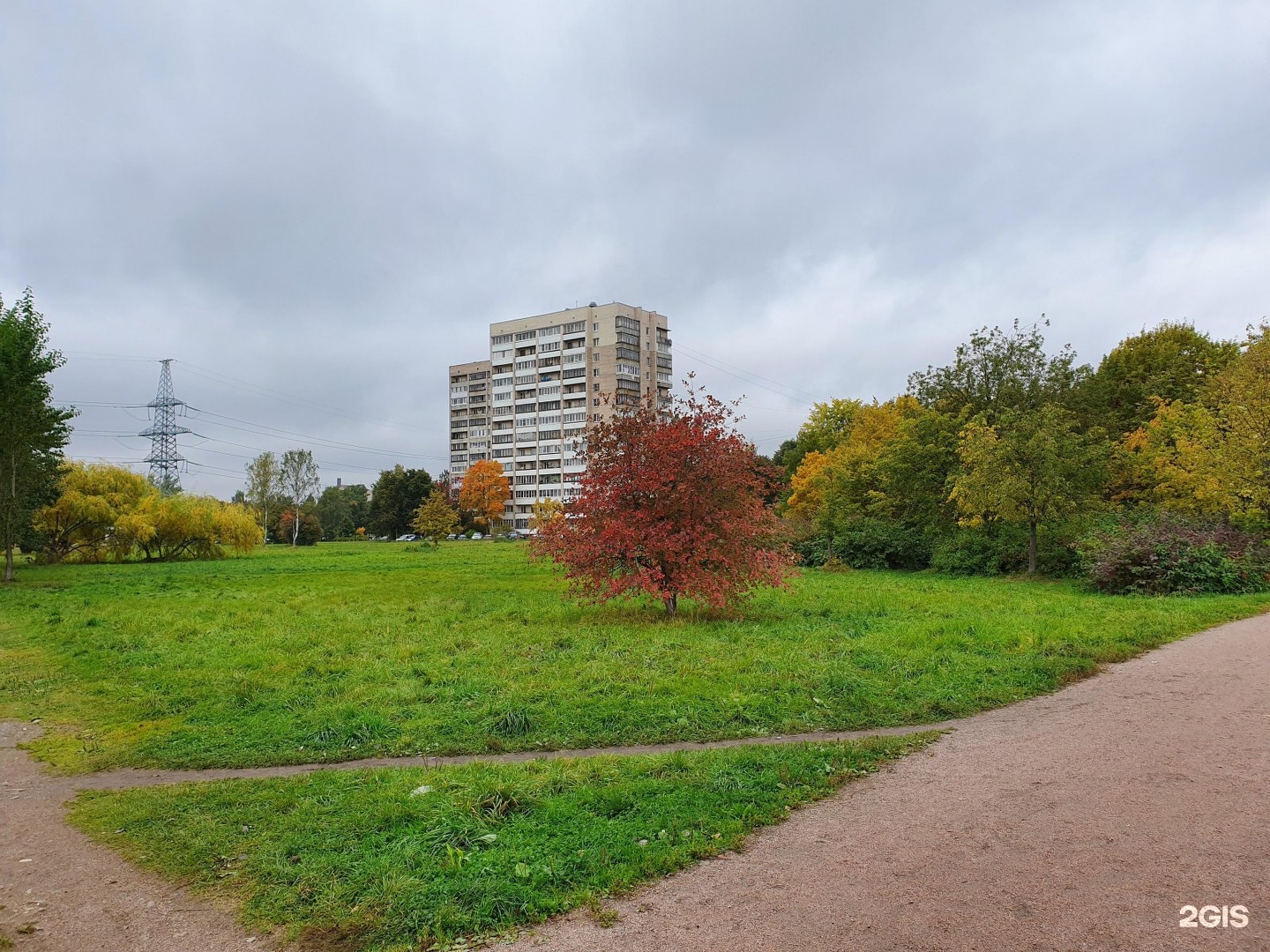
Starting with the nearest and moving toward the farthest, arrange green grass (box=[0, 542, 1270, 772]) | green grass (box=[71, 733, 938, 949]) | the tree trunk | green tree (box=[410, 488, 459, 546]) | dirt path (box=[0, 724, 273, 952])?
dirt path (box=[0, 724, 273, 952]) → green grass (box=[71, 733, 938, 949]) → green grass (box=[0, 542, 1270, 772]) → the tree trunk → green tree (box=[410, 488, 459, 546])

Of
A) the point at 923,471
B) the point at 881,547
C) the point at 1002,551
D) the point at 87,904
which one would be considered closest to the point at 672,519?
the point at 87,904

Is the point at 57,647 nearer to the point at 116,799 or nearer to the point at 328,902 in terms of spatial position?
the point at 116,799

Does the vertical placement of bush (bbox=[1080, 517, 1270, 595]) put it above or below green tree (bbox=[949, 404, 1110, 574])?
below

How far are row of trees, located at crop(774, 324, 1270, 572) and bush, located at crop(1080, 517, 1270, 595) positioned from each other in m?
3.45

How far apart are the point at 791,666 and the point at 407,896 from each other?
25.2 ft

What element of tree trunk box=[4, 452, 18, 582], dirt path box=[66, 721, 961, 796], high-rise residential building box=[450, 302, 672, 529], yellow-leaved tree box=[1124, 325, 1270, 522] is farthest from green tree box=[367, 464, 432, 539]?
dirt path box=[66, 721, 961, 796]

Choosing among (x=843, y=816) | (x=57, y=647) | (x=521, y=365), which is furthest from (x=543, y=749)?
(x=521, y=365)

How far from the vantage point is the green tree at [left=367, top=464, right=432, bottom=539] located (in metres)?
105

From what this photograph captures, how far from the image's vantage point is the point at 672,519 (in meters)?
17.4

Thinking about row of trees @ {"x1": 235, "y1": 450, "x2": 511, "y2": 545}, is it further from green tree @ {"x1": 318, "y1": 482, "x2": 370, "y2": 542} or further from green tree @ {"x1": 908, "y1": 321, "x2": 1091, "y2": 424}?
green tree @ {"x1": 908, "y1": 321, "x2": 1091, "y2": 424}

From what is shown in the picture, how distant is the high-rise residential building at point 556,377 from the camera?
116 metres

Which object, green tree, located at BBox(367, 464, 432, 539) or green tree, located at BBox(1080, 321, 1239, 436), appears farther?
green tree, located at BBox(367, 464, 432, 539)

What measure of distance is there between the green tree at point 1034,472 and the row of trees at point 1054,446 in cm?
7

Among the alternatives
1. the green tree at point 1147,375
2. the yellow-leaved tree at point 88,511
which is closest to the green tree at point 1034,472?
the green tree at point 1147,375
